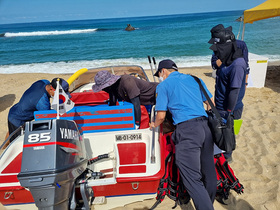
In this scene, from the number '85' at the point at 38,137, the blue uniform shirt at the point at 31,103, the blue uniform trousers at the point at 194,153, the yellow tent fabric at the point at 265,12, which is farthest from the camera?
the yellow tent fabric at the point at 265,12

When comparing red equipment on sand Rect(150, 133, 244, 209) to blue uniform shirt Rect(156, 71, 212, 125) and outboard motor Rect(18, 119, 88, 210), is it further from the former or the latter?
outboard motor Rect(18, 119, 88, 210)

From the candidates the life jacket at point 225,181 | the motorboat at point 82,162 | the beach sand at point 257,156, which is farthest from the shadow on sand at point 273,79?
the motorboat at point 82,162

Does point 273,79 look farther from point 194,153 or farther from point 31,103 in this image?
point 31,103

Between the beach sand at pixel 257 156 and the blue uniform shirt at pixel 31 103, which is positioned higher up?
the blue uniform shirt at pixel 31 103

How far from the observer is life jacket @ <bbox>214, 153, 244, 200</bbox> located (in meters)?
2.71

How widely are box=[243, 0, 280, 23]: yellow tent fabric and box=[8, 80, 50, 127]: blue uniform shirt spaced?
6.38 m

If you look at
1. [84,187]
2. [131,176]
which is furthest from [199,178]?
[84,187]

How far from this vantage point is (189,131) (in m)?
2.12

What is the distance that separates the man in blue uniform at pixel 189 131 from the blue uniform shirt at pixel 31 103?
5.54ft

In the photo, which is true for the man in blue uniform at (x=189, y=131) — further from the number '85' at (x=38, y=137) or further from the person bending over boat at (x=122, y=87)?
the number '85' at (x=38, y=137)

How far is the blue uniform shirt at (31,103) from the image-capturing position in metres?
3.03

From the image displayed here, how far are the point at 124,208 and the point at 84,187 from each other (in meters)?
0.77

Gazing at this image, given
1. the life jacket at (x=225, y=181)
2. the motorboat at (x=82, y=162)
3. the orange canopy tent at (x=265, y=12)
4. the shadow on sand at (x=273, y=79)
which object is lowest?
the shadow on sand at (x=273, y=79)

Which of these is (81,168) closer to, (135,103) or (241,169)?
(135,103)
